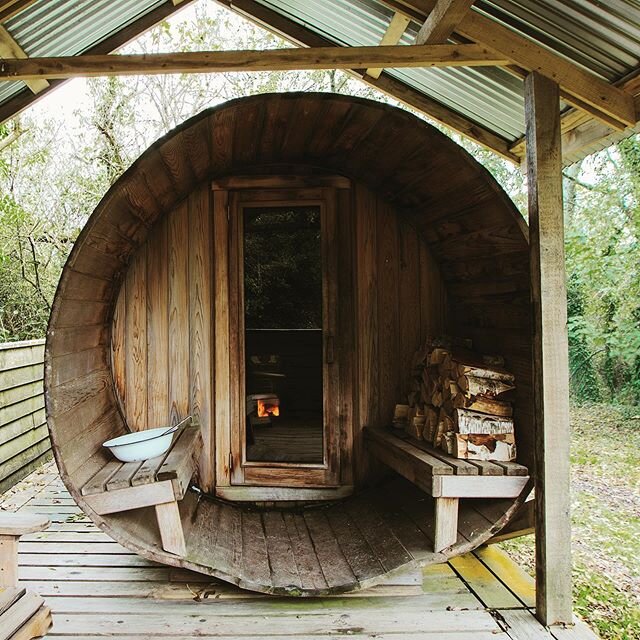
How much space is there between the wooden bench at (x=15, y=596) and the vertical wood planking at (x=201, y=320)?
155cm

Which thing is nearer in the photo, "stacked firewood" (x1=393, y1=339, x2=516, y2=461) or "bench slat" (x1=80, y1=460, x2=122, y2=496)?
"bench slat" (x1=80, y1=460, x2=122, y2=496)

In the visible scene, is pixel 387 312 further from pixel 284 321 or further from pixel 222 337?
pixel 284 321

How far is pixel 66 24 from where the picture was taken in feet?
10.9

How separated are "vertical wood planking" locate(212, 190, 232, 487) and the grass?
6.88ft

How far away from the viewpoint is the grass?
286cm

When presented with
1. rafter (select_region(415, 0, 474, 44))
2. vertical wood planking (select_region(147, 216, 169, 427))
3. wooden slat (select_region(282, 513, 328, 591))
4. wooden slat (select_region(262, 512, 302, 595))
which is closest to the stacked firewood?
wooden slat (select_region(282, 513, 328, 591))

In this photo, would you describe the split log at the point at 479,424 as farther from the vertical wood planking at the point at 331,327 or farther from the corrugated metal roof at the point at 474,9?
the corrugated metal roof at the point at 474,9

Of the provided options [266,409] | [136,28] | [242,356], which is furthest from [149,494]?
[136,28]

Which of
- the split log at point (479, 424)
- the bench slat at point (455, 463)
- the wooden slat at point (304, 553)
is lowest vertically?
the wooden slat at point (304, 553)

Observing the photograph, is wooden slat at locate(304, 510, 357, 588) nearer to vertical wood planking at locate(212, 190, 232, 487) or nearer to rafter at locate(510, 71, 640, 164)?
vertical wood planking at locate(212, 190, 232, 487)

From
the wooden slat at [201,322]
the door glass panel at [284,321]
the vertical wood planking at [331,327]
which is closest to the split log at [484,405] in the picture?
the vertical wood planking at [331,327]

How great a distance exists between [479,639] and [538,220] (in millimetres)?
1909

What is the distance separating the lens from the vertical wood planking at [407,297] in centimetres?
377

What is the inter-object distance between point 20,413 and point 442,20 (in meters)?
4.62
